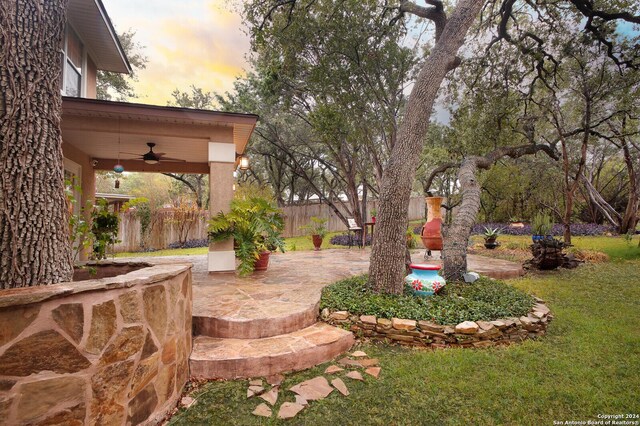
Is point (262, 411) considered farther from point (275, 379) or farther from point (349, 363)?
point (349, 363)

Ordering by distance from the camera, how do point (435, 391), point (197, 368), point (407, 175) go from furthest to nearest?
point (407, 175)
point (197, 368)
point (435, 391)

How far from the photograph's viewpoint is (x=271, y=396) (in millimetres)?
2316

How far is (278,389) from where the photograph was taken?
241cm

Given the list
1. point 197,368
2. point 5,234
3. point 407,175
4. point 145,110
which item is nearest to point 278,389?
point 197,368

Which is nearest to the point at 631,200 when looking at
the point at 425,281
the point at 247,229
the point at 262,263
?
the point at 425,281

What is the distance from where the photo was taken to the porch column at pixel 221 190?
17.6 feet

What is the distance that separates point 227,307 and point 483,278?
4.33m

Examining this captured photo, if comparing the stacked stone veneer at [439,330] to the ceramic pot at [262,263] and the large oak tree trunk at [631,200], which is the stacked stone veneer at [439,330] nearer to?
the ceramic pot at [262,263]

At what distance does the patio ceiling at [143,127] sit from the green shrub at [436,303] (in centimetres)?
351

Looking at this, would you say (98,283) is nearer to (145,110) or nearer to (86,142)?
(145,110)

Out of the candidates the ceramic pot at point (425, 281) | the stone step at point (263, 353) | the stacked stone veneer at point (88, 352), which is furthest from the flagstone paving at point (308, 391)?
the ceramic pot at point (425, 281)

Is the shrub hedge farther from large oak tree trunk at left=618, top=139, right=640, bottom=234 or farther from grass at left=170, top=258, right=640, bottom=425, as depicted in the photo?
grass at left=170, top=258, right=640, bottom=425

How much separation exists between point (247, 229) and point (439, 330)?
344cm

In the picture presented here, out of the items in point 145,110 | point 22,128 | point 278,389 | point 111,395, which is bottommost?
point 278,389
